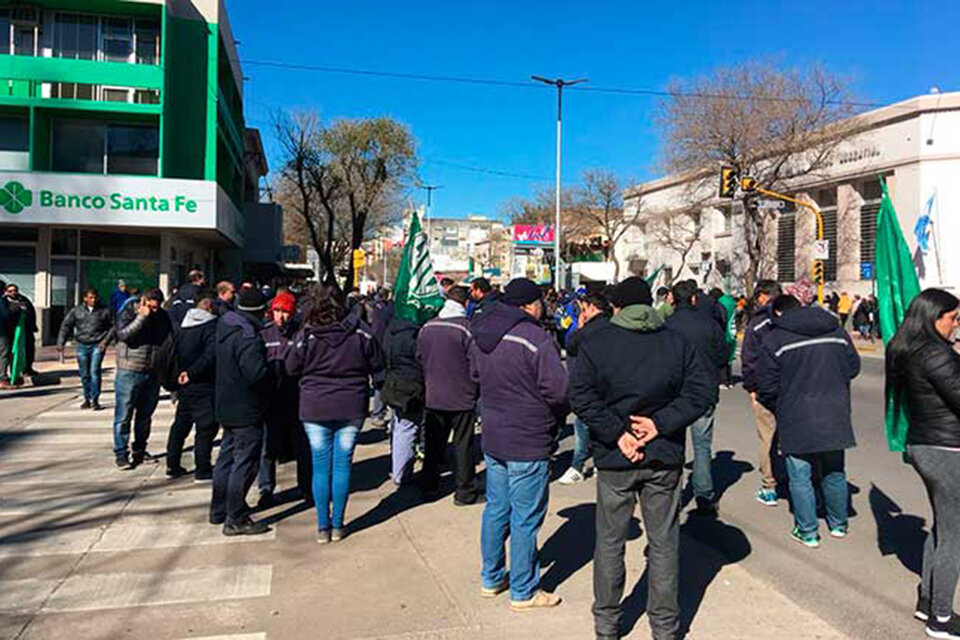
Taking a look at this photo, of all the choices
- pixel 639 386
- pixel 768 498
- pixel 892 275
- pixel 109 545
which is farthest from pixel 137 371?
pixel 892 275

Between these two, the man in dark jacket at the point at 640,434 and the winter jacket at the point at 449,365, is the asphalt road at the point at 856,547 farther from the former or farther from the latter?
the winter jacket at the point at 449,365

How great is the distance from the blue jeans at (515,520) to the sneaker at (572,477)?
9.64 feet

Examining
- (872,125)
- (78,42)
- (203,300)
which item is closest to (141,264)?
(78,42)

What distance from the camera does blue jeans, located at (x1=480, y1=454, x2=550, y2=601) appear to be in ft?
14.4

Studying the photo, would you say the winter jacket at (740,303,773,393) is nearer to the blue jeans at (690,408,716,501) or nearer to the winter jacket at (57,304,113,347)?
the blue jeans at (690,408,716,501)

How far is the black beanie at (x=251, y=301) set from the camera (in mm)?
5871

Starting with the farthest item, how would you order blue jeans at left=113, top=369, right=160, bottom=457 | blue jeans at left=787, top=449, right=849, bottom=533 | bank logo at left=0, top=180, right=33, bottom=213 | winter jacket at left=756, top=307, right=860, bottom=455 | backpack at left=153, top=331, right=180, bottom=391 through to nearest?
bank logo at left=0, top=180, right=33, bottom=213 < blue jeans at left=113, top=369, right=160, bottom=457 < backpack at left=153, top=331, right=180, bottom=391 < blue jeans at left=787, top=449, right=849, bottom=533 < winter jacket at left=756, top=307, right=860, bottom=455

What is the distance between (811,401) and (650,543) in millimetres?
2270

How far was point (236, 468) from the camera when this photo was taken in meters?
5.73

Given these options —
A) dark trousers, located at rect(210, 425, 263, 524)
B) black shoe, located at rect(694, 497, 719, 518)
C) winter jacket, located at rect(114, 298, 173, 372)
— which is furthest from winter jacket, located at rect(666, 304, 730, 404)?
winter jacket, located at rect(114, 298, 173, 372)

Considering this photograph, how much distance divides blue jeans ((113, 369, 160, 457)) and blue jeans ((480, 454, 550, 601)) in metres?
4.75

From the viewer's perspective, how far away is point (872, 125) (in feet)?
108

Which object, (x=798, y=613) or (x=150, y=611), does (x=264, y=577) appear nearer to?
(x=150, y=611)

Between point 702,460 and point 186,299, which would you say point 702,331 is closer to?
point 702,460
